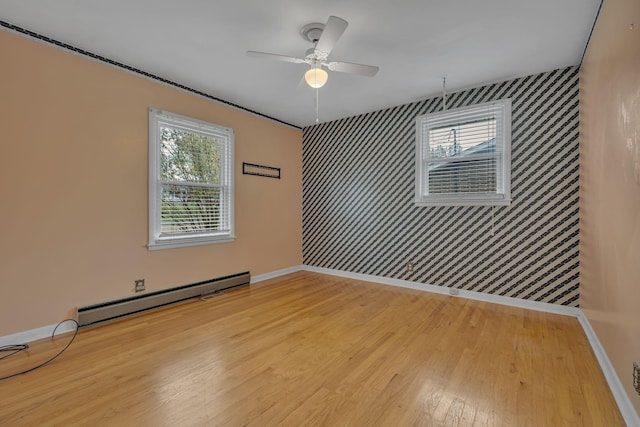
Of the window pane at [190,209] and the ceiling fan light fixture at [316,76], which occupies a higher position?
the ceiling fan light fixture at [316,76]

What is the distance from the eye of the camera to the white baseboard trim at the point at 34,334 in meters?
2.46

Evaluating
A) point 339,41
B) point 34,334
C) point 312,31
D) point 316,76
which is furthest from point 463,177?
point 34,334

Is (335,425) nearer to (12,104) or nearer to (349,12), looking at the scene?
(349,12)

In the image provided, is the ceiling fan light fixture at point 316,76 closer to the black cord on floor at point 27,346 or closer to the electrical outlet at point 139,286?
the electrical outlet at point 139,286

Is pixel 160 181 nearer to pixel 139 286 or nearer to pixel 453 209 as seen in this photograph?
pixel 139 286

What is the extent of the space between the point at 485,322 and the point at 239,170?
3668 millimetres

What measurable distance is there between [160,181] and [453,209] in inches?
147

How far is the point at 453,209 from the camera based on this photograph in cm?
397

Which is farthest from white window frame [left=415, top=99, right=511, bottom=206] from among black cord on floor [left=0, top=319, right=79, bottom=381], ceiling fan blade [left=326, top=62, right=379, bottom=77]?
Answer: black cord on floor [left=0, top=319, right=79, bottom=381]

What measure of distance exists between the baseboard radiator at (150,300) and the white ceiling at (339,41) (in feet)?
8.29

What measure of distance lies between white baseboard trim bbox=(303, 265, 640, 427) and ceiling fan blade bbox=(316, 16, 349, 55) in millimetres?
2806

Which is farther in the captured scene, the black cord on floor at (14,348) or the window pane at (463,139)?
the window pane at (463,139)

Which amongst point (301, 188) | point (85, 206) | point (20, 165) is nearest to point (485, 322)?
point (301, 188)

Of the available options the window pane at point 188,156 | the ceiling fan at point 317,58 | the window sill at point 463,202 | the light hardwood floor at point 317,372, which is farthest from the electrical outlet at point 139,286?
the window sill at point 463,202
